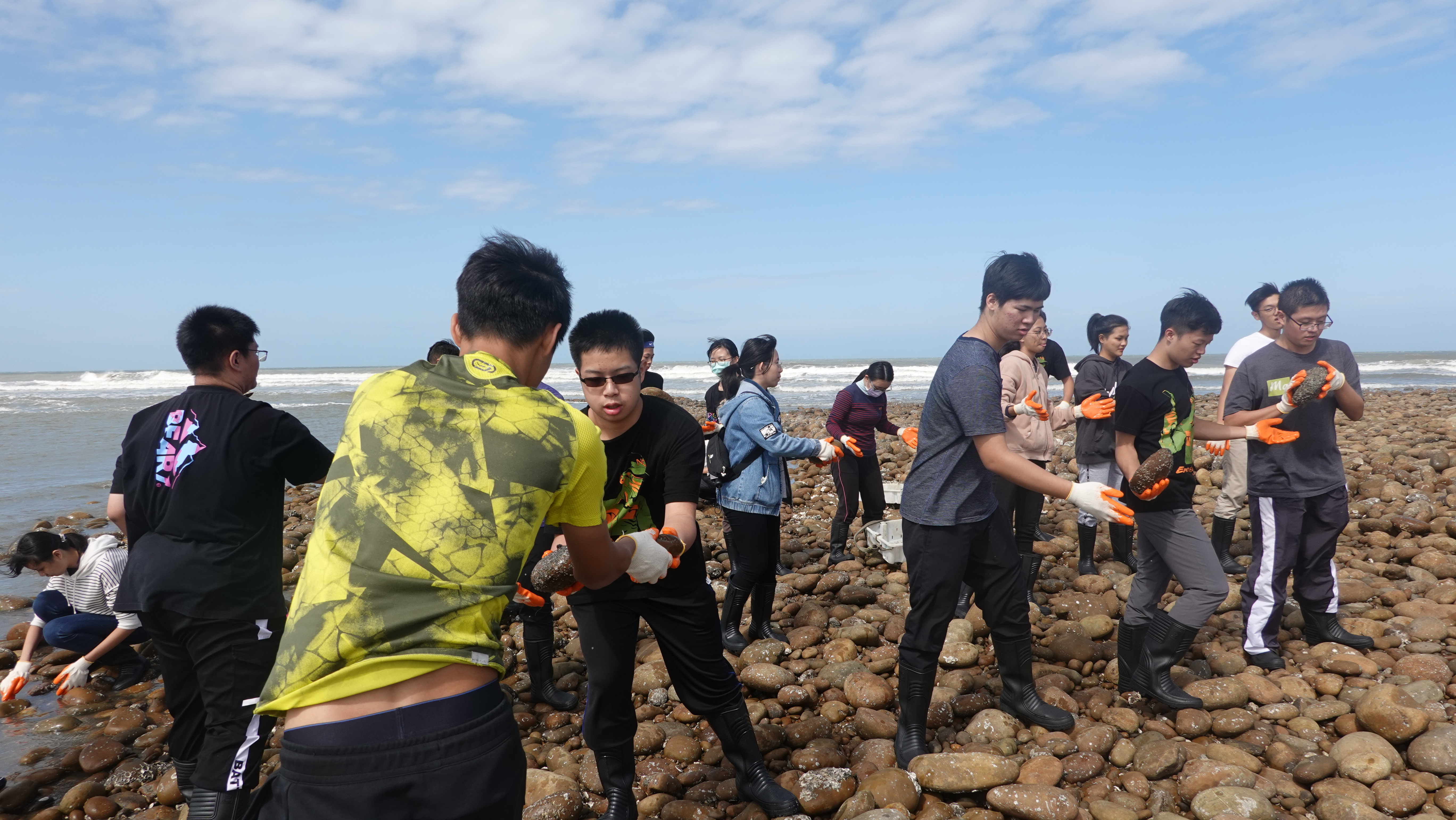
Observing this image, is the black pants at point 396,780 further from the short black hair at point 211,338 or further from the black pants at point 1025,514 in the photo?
the black pants at point 1025,514

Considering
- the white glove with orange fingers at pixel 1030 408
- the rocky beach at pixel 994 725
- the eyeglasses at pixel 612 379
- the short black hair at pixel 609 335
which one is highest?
the short black hair at pixel 609 335

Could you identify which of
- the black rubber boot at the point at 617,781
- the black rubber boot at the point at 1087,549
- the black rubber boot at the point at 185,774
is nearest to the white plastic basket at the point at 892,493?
the black rubber boot at the point at 1087,549

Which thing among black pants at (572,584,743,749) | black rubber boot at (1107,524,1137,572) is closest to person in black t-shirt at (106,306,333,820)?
black pants at (572,584,743,749)

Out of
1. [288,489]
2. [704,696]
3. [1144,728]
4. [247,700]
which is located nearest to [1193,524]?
[1144,728]

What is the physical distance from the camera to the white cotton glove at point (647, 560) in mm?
2406

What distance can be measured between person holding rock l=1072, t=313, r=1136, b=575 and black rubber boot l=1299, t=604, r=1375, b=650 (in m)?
1.54

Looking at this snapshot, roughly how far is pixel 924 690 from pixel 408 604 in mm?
2743

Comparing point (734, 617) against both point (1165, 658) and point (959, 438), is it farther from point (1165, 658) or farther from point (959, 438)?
point (1165, 658)

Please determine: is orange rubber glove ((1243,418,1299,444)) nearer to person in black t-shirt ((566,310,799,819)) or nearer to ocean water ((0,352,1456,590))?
person in black t-shirt ((566,310,799,819))

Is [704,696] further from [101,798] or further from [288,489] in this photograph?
[288,489]

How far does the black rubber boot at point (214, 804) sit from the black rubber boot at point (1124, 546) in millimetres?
6378

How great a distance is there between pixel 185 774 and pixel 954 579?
3532mm

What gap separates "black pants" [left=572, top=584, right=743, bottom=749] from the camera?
3.11 meters

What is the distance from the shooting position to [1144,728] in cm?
396
